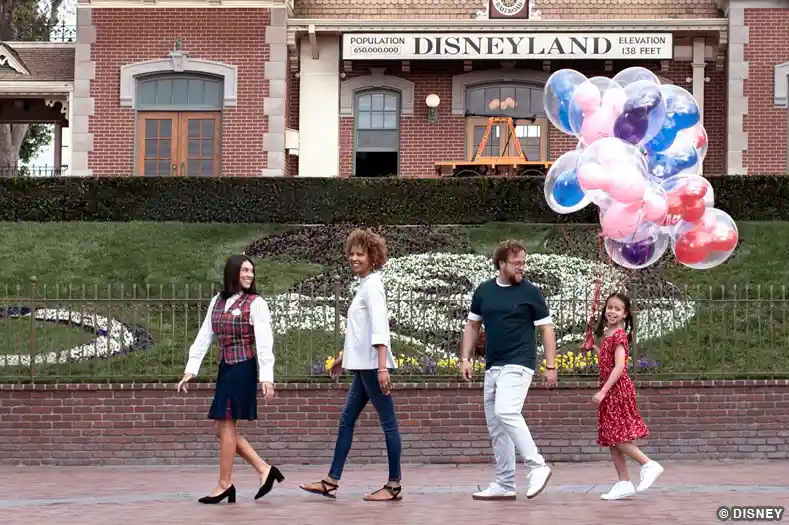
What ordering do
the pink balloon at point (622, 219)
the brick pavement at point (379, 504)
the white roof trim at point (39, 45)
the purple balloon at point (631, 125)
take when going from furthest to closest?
the white roof trim at point (39, 45), the purple balloon at point (631, 125), the pink balloon at point (622, 219), the brick pavement at point (379, 504)

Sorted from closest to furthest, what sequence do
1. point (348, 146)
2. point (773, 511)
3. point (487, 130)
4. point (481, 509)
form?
point (773, 511) < point (481, 509) < point (487, 130) < point (348, 146)

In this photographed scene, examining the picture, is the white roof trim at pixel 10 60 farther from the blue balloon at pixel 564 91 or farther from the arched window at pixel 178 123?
the blue balloon at pixel 564 91

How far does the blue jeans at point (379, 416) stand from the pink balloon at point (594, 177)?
274cm

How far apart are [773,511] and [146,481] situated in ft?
18.3

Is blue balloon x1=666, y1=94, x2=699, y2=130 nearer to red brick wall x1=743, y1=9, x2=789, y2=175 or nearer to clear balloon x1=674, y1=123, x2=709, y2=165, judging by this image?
clear balloon x1=674, y1=123, x2=709, y2=165

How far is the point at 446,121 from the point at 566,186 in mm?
14646

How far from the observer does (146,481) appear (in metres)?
12.5

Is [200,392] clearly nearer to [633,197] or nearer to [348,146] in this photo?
[633,197]

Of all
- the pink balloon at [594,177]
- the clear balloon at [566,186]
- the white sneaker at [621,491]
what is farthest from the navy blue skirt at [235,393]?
the clear balloon at [566,186]

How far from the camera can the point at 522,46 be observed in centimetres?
2589

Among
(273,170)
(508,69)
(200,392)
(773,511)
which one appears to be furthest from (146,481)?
(508,69)

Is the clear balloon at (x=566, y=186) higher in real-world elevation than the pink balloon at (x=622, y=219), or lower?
higher

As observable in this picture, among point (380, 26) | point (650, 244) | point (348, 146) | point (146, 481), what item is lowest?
point (146, 481)

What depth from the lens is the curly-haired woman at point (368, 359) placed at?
1021 cm
